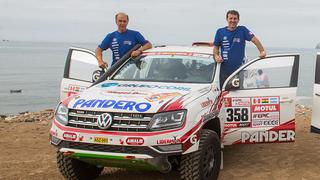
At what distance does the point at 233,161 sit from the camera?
746 cm

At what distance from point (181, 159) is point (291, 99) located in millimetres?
1980

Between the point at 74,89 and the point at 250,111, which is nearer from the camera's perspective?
the point at 250,111

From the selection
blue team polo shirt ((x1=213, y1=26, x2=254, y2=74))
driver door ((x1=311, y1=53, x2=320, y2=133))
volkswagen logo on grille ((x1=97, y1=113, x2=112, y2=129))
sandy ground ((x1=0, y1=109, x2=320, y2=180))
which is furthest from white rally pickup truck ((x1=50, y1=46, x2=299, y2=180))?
driver door ((x1=311, y1=53, x2=320, y2=133))

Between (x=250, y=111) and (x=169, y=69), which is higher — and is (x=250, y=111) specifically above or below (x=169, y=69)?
below

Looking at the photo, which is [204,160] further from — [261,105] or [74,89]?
[74,89]

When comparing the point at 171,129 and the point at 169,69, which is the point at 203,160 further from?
the point at 169,69

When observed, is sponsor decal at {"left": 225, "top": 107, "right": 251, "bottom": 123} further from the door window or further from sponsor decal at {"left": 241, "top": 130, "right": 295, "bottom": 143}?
the door window

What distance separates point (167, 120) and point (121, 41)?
2806 mm

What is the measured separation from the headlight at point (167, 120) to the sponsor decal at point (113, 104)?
0.16m

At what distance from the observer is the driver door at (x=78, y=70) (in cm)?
743

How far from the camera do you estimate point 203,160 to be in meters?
5.46

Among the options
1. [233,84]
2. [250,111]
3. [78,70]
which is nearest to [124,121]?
[233,84]

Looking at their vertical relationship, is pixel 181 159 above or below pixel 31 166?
above

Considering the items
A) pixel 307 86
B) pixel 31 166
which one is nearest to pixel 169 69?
pixel 31 166
